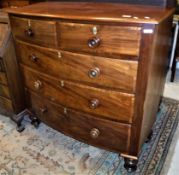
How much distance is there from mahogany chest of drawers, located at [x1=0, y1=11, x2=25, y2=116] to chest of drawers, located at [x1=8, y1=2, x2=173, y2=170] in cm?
7

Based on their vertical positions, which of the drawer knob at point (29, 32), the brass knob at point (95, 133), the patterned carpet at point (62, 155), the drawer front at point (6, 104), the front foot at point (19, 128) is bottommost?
the patterned carpet at point (62, 155)

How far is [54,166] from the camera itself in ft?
4.63

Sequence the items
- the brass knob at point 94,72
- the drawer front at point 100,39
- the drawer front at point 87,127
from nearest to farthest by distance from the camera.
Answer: the drawer front at point 100,39 → the brass knob at point 94,72 → the drawer front at point 87,127

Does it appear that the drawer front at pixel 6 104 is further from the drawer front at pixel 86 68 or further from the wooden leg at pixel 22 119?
the drawer front at pixel 86 68

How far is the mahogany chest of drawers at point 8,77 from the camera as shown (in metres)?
1.47

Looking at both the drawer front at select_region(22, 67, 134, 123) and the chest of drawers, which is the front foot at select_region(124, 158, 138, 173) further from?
the drawer front at select_region(22, 67, 134, 123)

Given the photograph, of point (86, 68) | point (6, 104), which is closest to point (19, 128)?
point (6, 104)

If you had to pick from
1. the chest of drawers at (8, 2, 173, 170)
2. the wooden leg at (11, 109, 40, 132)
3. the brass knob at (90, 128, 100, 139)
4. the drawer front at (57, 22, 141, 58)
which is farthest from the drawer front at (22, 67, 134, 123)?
the wooden leg at (11, 109, 40, 132)

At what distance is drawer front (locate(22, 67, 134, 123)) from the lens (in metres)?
1.13

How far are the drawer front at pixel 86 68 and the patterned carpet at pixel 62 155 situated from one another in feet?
1.88

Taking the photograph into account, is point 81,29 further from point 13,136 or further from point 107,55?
point 13,136

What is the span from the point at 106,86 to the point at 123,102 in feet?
0.39

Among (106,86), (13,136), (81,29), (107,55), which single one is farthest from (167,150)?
(13,136)

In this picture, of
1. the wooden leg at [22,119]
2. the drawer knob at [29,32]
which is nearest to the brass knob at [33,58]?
the drawer knob at [29,32]
